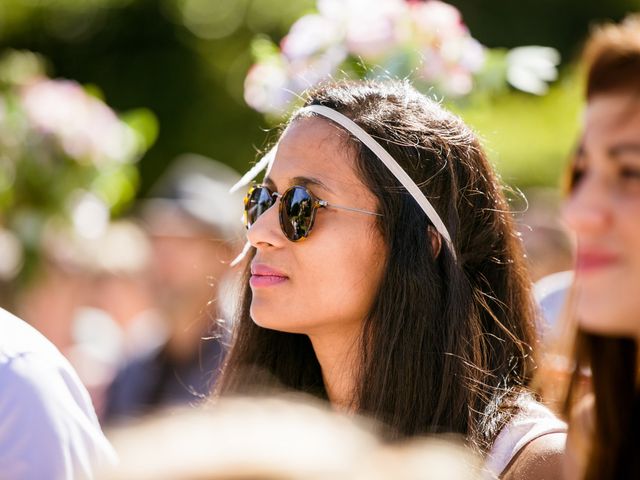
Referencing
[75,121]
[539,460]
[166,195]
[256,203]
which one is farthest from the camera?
[166,195]

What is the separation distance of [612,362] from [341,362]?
123 cm

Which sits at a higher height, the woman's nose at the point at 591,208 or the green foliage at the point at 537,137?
the green foliage at the point at 537,137

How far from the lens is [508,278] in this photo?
3.00 meters

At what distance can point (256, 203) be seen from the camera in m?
2.98

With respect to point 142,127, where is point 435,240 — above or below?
below

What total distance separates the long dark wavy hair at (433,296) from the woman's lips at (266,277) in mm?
289

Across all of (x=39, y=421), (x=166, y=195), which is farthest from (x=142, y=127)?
(x=39, y=421)

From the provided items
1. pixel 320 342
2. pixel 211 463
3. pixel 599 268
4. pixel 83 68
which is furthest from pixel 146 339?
pixel 83 68

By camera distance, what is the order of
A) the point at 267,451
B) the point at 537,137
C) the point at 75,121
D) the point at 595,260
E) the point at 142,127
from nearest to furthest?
the point at 267,451
the point at 595,260
the point at 75,121
the point at 142,127
the point at 537,137

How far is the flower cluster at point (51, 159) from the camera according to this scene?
211 inches

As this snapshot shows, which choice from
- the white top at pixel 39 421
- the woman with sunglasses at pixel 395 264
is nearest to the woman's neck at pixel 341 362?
the woman with sunglasses at pixel 395 264

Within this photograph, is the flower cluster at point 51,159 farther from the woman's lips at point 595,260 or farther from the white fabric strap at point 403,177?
the woman's lips at point 595,260

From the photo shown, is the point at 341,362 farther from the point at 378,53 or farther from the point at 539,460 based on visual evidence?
the point at 378,53

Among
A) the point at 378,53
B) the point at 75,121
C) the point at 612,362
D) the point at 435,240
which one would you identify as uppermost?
the point at 378,53
